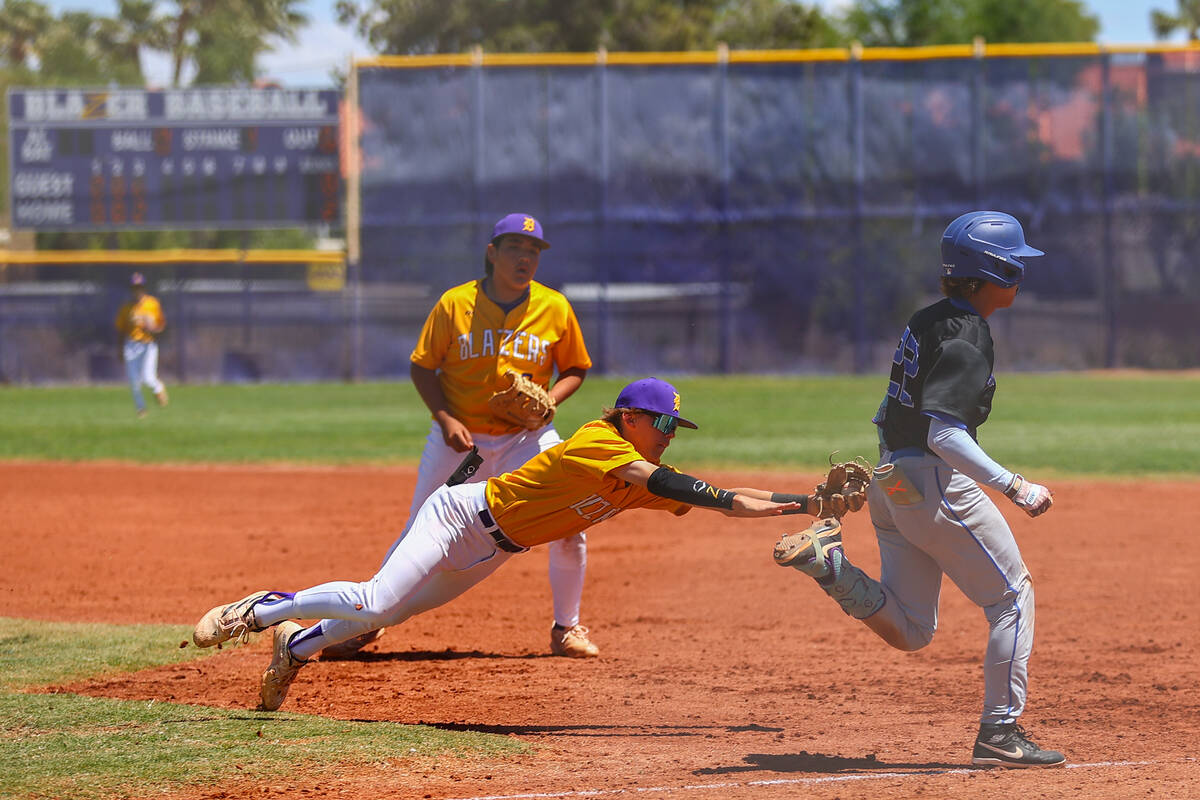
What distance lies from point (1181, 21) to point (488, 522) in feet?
220

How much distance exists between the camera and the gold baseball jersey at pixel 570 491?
504cm

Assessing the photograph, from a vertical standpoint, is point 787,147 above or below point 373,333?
above

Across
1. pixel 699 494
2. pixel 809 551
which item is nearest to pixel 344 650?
pixel 699 494

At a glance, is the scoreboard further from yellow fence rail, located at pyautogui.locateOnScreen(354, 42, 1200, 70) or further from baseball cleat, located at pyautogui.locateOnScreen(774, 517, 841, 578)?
baseball cleat, located at pyautogui.locateOnScreen(774, 517, 841, 578)

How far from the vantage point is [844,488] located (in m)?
4.84

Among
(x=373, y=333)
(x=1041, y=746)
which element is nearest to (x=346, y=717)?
(x=1041, y=746)

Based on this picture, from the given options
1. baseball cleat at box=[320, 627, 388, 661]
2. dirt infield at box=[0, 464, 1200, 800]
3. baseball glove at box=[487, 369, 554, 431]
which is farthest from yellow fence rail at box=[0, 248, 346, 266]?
baseball glove at box=[487, 369, 554, 431]

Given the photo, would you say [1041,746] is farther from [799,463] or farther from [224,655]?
[799,463]

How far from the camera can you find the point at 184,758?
4734mm

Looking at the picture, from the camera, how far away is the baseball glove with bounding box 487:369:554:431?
6121mm

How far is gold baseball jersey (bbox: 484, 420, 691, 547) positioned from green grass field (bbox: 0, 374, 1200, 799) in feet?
2.77

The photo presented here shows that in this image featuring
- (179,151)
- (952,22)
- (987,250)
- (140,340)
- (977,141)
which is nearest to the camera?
(987,250)

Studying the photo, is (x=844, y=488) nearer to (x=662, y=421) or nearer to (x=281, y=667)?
(x=662, y=421)

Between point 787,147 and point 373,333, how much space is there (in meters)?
9.94
